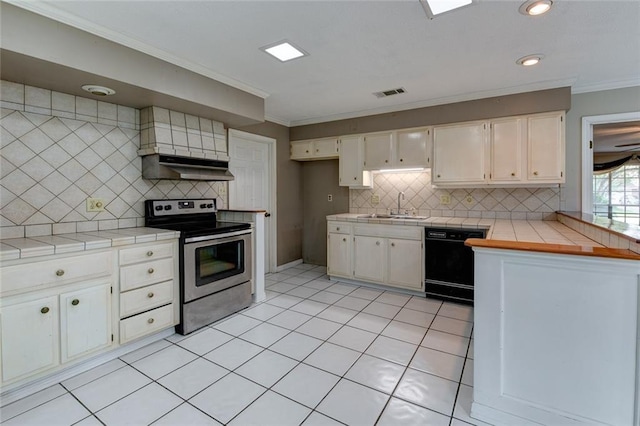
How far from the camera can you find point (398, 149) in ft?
13.0

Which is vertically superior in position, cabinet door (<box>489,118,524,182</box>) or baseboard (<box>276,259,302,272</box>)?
cabinet door (<box>489,118,524,182</box>)

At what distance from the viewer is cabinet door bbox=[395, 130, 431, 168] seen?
12.3 feet

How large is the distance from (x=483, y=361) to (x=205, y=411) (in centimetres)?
159

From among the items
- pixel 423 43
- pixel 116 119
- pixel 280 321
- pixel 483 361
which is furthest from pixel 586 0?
pixel 116 119

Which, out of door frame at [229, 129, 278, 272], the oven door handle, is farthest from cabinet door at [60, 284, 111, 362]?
door frame at [229, 129, 278, 272]

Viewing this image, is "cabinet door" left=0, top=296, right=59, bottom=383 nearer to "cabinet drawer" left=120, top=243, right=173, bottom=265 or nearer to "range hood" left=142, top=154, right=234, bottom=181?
"cabinet drawer" left=120, top=243, right=173, bottom=265

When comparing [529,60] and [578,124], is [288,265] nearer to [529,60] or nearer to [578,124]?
[529,60]

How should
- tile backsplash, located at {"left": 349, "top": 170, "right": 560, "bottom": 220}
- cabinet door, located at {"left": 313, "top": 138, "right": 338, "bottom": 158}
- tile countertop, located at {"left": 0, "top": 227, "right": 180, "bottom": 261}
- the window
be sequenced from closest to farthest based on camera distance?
tile countertop, located at {"left": 0, "top": 227, "right": 180, "bottom": 261}
tile backsplash, located at {"left": 349, "top": 170, "right": 560, "bottom": 220}
cabinet door, located at {"left": 313, "top": 138, "right": 338, "bottom": 158}
the window

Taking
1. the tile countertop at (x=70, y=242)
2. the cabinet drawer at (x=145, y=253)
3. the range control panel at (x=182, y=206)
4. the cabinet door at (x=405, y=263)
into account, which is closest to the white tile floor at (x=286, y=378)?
→ the cabinet door at (x=405, y=263)

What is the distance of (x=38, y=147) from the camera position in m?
2.26

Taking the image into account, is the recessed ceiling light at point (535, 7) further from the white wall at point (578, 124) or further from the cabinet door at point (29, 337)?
the cabinet door at point (29, 337)

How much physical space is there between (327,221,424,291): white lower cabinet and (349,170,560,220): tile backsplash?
0.65 m

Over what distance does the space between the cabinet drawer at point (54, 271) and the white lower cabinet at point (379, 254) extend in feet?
8.73

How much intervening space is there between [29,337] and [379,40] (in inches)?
120
